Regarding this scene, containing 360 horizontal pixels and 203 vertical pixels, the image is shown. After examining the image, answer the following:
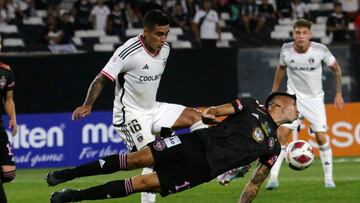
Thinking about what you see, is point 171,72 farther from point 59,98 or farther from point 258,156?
point 258,156

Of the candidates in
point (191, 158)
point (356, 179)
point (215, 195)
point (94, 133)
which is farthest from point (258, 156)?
point (94, 133)

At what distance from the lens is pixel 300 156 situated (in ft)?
41.2

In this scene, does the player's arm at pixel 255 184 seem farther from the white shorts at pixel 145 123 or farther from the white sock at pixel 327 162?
the white sock at pixel 327 162

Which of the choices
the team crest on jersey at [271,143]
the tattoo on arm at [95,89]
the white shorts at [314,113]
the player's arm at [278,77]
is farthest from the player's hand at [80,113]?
the white shorts at [314,113]

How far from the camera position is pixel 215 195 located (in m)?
13.9

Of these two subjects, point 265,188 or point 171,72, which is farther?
point 171,72

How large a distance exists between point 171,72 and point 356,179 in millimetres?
6707

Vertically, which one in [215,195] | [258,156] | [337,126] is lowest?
[337,126]

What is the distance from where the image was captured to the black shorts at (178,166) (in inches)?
399

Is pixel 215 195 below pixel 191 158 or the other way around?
below

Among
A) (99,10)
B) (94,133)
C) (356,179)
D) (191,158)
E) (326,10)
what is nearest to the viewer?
(191,158)

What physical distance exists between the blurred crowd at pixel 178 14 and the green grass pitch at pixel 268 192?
709 cm

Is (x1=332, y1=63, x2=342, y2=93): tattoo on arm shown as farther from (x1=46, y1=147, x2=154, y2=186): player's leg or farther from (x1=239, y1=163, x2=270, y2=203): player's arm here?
(x1=46, y1=147, x2=154, y2=186): player's leg

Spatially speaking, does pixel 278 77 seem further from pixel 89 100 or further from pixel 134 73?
pixel 89 100
